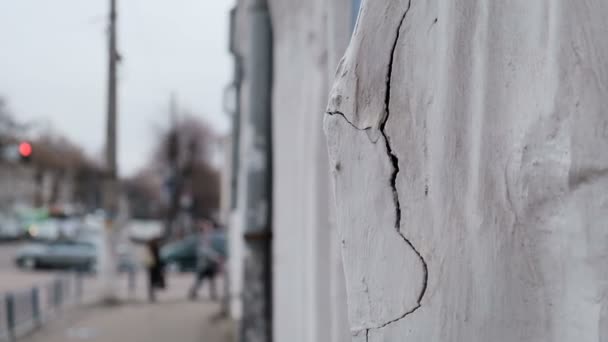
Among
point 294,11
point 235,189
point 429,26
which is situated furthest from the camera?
point 235,189

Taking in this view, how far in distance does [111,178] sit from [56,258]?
13280mm

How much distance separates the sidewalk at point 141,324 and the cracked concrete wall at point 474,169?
8.91m

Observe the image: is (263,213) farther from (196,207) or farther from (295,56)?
(196,207)

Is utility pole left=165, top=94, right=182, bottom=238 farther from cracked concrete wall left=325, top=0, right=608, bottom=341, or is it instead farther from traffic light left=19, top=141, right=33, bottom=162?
cracked concrete wall left=325, top=0, right=608, bottom=341

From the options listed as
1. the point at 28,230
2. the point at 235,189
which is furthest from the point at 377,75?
the point at 28,230

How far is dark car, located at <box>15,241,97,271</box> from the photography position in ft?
87.6

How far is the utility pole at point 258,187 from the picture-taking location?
6.09 meters

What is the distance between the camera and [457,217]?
1959 mm

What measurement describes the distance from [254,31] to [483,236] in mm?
4549

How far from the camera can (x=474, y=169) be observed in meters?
1.94

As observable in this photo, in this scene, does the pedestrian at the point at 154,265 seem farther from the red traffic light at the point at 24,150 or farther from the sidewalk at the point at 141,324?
the red traffic light at the point at 24,150

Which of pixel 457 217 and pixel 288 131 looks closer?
pixel 457 217

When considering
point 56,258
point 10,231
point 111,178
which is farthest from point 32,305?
point 10,231

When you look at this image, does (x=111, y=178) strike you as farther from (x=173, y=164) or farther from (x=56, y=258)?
(x=173, y=164)
